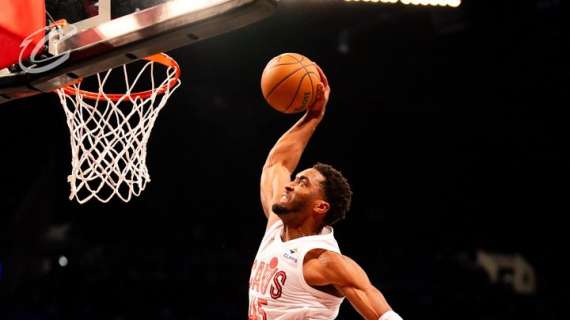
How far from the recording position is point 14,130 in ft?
26.2

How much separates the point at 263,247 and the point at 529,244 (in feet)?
18.9

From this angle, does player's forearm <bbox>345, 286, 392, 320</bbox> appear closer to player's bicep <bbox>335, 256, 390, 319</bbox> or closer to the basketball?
player's bicep <bbox>335, 256, 390, 319</bbox>

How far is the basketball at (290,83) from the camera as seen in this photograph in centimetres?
304

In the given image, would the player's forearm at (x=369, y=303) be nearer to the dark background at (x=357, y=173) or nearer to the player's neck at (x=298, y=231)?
the player's neck at (x=298, y=231)

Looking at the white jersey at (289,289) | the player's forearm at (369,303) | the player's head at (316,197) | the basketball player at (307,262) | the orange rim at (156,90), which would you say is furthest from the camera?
the orange rim at (156,90)

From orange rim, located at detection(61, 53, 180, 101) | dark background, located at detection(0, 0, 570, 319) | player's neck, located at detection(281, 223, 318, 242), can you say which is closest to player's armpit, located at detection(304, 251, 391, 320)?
player's neck, located at detection(281, 223, 318, 242)

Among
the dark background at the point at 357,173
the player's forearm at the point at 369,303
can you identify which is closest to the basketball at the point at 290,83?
the player's forearm at the point at 369,303

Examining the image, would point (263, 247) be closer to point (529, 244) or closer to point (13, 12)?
point (13, 12)

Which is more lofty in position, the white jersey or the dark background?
the white jersey

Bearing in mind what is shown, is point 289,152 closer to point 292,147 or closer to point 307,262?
point 292,147

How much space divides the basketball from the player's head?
31 centimetres

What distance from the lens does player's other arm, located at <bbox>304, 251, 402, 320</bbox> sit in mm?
2367

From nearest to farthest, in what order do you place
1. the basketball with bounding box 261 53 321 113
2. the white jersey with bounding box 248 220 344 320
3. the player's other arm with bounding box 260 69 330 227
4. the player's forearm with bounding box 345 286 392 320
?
the player's forearm with bounding box 345 286 392 320 < the white jersey with bounding box 248 220 344 320 < the basketball with bounding box 261 53 321 113 < the player's other arm with bounding box 260 69 330 227

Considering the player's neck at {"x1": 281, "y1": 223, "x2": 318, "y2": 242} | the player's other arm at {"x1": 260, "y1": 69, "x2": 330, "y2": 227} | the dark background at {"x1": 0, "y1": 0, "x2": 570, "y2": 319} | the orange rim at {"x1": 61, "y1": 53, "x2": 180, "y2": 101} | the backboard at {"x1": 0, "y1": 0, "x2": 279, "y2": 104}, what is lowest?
the dark background at {"x1": 0, "y1": 0, "x2": 570, "y2": 319}
